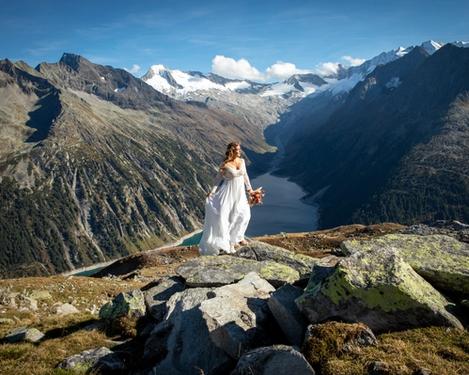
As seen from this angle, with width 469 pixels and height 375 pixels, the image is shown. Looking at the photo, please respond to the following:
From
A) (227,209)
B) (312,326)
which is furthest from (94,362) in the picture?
(227,209)

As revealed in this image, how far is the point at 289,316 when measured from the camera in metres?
12.5

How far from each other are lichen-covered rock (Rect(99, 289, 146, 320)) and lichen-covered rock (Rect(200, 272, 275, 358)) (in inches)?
151

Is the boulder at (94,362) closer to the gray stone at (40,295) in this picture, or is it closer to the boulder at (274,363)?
the boulder at (274,363)

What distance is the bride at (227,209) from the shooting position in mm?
22609

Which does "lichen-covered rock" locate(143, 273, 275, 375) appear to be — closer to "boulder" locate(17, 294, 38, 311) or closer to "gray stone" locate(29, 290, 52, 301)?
"boulder" locate(17, 294, 38, 311)

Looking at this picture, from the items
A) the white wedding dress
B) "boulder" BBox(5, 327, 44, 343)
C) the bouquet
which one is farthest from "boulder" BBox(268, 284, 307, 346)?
the bouquet

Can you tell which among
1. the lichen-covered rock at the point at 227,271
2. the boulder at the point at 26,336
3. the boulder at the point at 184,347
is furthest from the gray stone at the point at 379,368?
the boulder at the point at 26,336

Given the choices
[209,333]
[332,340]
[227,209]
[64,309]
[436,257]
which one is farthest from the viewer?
[64,309]

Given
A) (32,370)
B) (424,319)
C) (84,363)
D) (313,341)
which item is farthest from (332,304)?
(32,370)

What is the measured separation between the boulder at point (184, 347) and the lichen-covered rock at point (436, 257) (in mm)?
5418

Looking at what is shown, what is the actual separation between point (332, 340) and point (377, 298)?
199 cm

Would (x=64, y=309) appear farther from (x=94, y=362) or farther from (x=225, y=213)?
(x=94, y=362)

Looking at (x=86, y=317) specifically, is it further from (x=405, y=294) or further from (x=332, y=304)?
(x=405, y=294)

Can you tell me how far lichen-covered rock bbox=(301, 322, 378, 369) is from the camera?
10.3 meters
